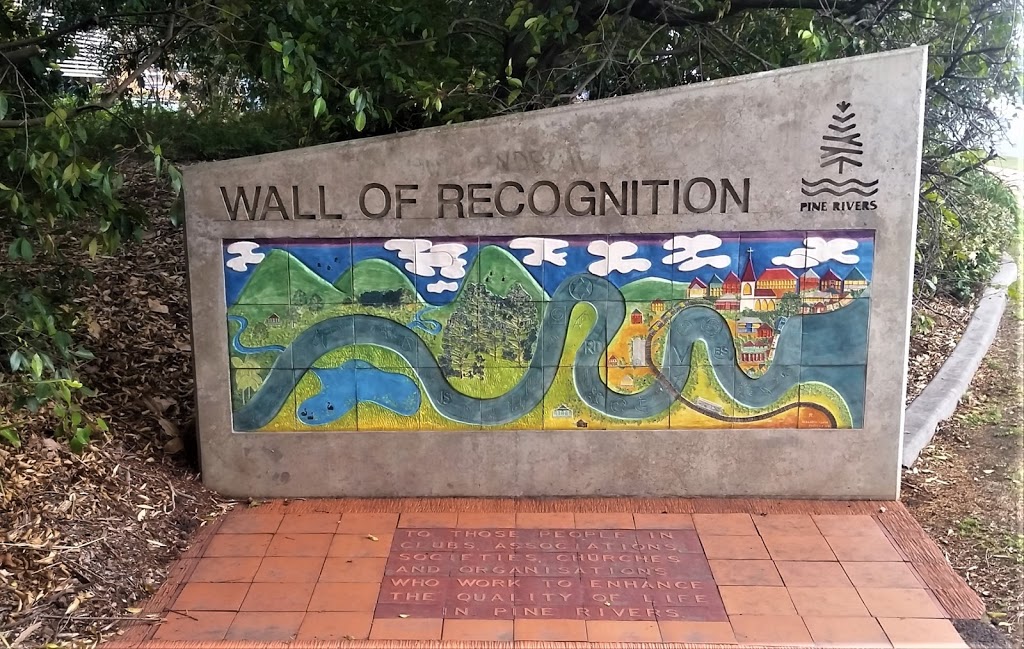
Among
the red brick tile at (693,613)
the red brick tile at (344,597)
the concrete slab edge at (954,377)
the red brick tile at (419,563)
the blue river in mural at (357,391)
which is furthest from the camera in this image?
the concrete slab edge at (954,377)

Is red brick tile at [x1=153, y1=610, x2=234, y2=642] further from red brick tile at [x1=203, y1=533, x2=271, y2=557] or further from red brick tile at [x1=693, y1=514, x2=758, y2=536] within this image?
red brick tile at [x1=693, y1=514, x2=758, y2=536]

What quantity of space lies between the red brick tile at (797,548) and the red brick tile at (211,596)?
2725 mm

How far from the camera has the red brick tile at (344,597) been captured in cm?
394

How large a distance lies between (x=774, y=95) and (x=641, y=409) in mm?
1943

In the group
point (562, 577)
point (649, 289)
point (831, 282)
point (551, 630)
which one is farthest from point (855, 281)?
point (551, 630)

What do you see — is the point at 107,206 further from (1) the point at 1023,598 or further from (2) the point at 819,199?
(1) the point at 1023,598

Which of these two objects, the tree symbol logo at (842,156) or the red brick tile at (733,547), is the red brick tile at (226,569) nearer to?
the red brick tile at (733,547)

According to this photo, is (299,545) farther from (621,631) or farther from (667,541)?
(667,541)

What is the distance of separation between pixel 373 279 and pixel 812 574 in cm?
286

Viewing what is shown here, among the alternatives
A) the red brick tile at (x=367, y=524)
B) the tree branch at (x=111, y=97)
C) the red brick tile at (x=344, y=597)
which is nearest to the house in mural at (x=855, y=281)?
the red brick tile at (x=367, y=524)

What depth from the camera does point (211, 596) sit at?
406cm

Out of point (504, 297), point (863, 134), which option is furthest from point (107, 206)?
point (863, 134)

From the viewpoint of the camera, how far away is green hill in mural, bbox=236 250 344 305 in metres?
4.88

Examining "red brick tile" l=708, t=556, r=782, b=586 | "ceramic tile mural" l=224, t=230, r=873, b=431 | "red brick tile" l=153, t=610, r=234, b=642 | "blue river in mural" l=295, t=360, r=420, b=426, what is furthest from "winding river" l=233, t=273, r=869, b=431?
"red brick tile" l=153, t=610, r=234, b=642
